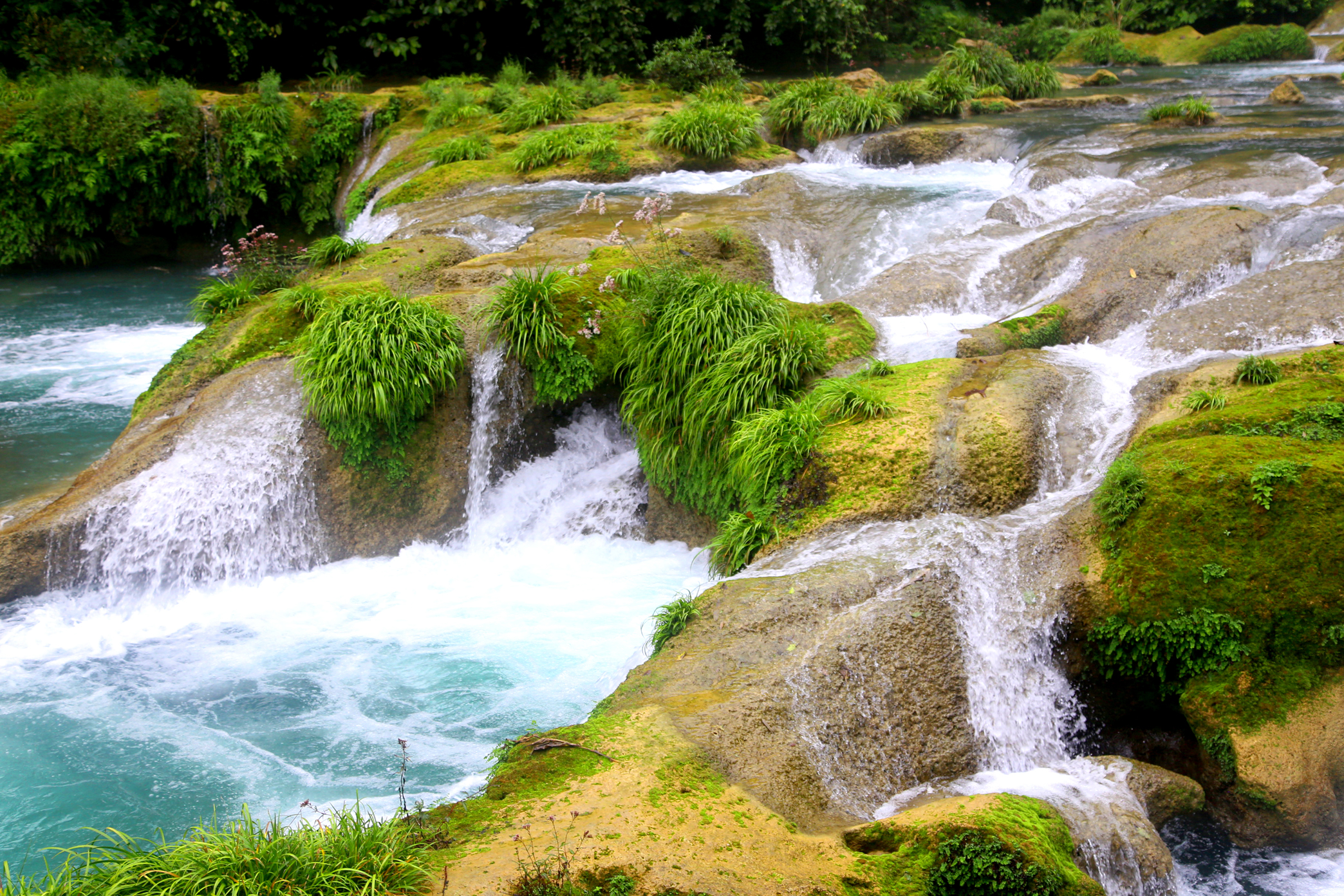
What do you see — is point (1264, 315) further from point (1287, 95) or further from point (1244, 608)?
point (1287, 95)

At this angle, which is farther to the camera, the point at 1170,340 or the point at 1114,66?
the point at 1114,66

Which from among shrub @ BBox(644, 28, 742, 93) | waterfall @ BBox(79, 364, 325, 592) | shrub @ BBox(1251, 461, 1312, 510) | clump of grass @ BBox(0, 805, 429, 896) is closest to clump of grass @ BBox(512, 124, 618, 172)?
shrub @ BBox(644, 28, 742, 93)

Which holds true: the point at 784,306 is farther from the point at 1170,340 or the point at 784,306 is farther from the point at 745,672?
the point at 745,672

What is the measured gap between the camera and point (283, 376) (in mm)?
8766

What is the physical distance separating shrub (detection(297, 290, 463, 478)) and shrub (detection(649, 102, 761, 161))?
23.2 ft

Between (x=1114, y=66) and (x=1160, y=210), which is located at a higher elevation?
(x=1114, y=66)

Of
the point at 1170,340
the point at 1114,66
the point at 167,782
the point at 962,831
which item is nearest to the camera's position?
the point at 962,831

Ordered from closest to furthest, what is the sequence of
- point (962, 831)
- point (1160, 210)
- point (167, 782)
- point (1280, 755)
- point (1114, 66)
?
point (962, 831) → point (1280, 755) → point (167, 782) → point (1160, 210) → point (1114, 66)

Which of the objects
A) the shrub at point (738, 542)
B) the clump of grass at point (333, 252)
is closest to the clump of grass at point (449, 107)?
the clump of grass at point (333, 252)

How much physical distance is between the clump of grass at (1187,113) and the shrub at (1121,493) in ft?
36.1

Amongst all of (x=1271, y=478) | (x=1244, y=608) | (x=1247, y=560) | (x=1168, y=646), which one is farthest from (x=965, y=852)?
(x=1271, y=478)

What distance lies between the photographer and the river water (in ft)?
18.4

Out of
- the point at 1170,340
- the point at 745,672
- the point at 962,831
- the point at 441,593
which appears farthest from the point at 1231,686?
the point at 441,593

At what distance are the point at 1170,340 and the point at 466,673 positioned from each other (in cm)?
629
